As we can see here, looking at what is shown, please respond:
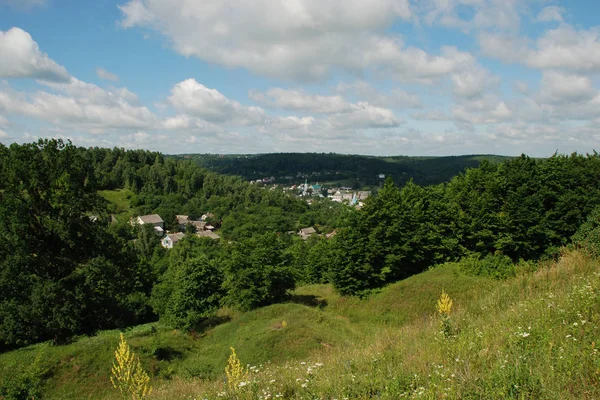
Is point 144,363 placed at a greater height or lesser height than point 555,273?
lesser

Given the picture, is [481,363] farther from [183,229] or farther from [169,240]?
[183,229]

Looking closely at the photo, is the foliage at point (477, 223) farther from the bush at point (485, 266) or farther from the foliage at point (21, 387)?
the foliage at point (21, 387)

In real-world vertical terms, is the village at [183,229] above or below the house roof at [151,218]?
below

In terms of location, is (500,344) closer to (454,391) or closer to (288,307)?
(454,391)

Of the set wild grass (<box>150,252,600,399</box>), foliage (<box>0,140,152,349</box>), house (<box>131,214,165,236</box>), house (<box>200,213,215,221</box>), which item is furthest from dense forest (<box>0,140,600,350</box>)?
house (<box>200,213,215,221</box>)

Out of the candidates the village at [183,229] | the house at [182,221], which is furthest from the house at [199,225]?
the house at [182,221]

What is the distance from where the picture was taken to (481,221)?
29.4 metres

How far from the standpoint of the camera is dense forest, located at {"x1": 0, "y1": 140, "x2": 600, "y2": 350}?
53.7ft

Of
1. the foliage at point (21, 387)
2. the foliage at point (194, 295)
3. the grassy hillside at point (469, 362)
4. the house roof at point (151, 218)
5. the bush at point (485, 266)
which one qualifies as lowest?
the house roof at point (151, 218)

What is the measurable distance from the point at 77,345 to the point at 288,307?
11688mm

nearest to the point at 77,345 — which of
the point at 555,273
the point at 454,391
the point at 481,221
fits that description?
the point at 454,391

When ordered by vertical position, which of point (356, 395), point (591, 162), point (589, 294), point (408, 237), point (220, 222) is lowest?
point (220, 222)

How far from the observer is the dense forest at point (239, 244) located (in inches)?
645

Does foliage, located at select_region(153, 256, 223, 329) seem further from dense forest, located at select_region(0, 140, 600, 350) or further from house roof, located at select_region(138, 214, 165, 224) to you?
house roof, located at select_region(138, 214, 165, 224)
